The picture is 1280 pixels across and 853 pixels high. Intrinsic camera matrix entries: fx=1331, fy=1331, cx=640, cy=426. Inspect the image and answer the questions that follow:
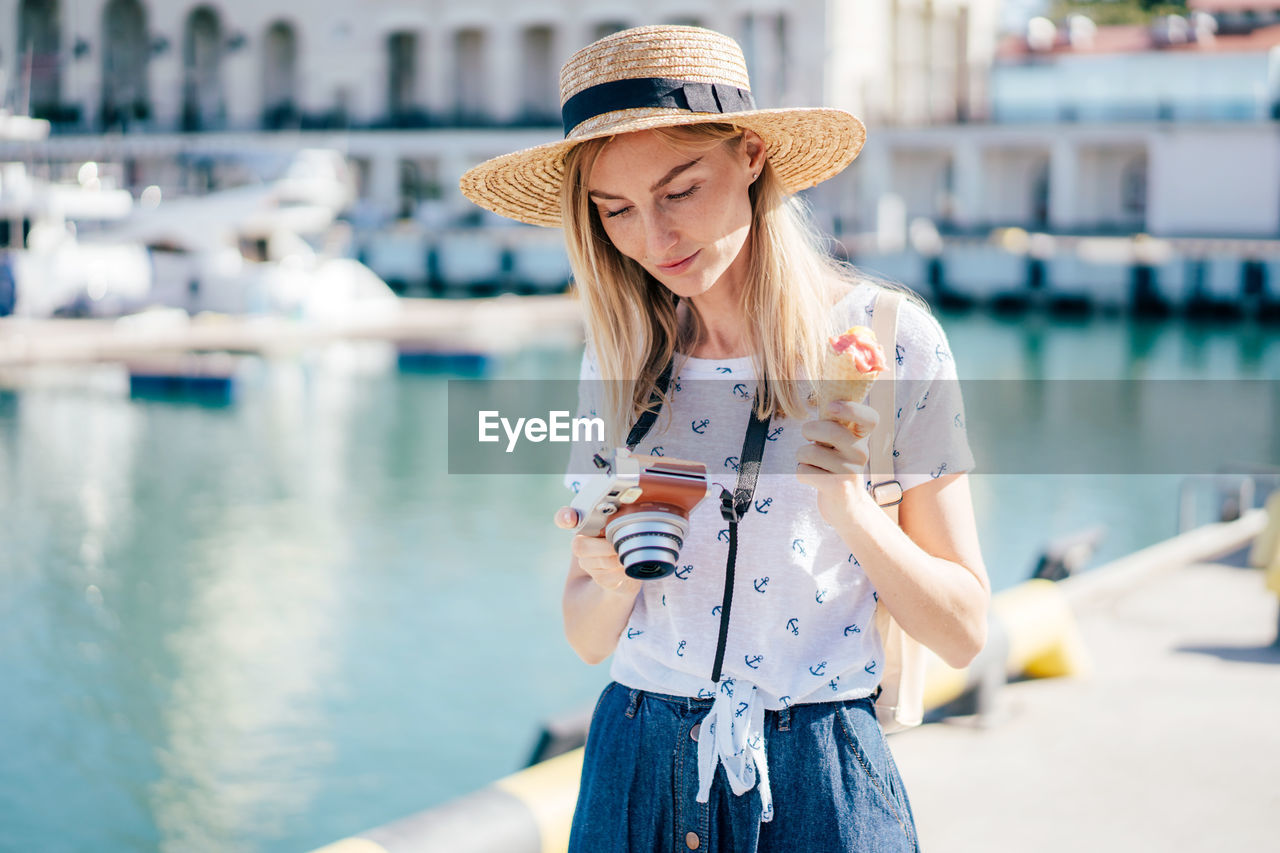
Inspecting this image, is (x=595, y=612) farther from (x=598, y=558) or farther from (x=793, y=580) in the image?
(x=793, y=580)

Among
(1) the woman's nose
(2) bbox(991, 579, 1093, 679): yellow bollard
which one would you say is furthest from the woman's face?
(2) bbox(991, 579, 1093, 679): yellow bollard

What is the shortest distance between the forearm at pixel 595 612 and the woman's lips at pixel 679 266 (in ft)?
1.12

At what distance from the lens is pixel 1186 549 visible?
21.3 feet

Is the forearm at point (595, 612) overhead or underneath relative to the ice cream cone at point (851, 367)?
underneath

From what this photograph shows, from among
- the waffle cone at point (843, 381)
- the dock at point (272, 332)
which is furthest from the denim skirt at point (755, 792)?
the dock at point (272, 332)

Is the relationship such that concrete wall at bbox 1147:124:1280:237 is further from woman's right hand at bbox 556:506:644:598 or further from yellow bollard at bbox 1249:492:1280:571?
woman's right hand at bbox 556:506:644:598

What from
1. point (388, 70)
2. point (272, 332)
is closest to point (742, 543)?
point (272, 332)

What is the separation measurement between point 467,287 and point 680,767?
105 feet

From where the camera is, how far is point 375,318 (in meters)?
23.7

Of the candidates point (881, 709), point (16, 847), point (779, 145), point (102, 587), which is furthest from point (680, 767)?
point (102, 587)

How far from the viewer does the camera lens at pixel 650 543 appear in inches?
52.6

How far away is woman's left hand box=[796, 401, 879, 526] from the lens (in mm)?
1291

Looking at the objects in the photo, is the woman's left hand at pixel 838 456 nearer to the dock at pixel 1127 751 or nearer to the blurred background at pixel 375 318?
the blurred background at pixel 375 318

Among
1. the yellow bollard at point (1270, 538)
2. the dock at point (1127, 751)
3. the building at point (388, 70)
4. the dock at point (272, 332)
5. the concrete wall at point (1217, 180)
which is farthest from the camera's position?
the building at point (388, 70)
